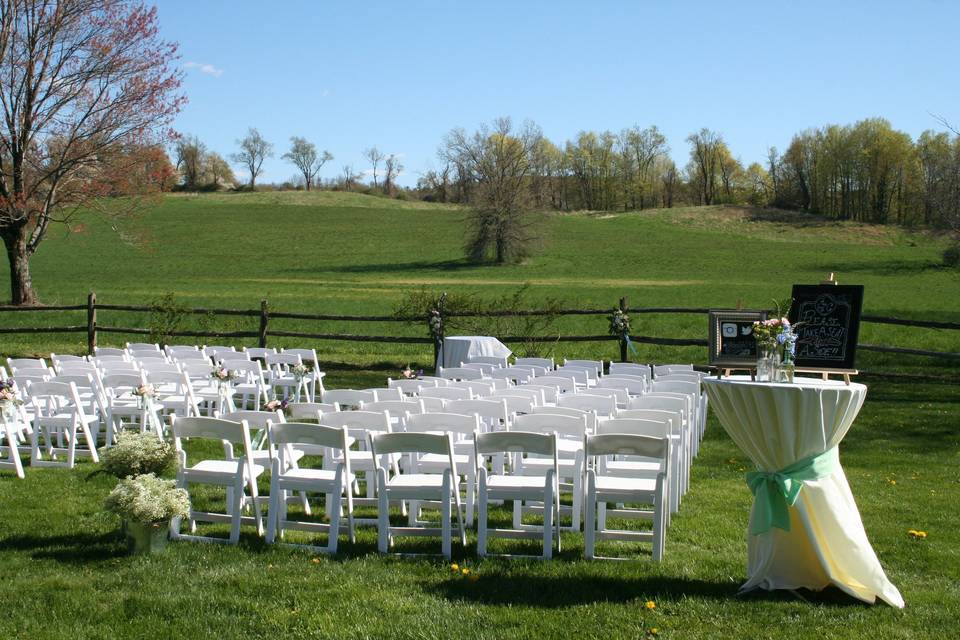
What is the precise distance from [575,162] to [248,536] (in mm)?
100248

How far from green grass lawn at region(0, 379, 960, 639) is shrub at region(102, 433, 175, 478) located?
504mm

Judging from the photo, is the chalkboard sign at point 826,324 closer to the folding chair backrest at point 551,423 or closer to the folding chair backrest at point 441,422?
the folding chair backrest at point 551,423

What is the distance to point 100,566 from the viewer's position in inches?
221

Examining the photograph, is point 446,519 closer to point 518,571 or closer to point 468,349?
point 518,571

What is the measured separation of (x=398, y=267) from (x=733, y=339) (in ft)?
151

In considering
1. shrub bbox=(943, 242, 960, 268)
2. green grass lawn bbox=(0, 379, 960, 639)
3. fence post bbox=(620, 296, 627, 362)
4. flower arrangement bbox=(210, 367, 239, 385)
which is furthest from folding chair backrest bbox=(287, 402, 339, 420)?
shrub bbox=(943, 242, 960, 268)

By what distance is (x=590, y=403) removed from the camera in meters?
8.02

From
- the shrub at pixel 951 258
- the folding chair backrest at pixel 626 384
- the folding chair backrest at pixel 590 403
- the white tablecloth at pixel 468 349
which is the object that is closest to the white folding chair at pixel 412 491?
the folding chair backrest at pixel 590 403

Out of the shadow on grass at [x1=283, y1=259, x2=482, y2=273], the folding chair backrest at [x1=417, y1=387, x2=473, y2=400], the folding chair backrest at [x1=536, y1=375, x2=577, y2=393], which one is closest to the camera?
the folding chair backrest at [x1=417, y1=387, x2=473, y2=400]

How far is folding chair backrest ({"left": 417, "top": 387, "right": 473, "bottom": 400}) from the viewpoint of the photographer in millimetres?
8914

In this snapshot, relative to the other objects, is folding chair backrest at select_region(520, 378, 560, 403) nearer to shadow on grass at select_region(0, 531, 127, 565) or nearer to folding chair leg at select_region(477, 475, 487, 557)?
folding chair leg at select_region(477, 475, 487, 557)

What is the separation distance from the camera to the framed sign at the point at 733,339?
252 inches

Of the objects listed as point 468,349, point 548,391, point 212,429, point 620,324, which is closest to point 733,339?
point 548,391

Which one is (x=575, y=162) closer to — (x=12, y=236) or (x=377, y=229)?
(x=377, y=229)
